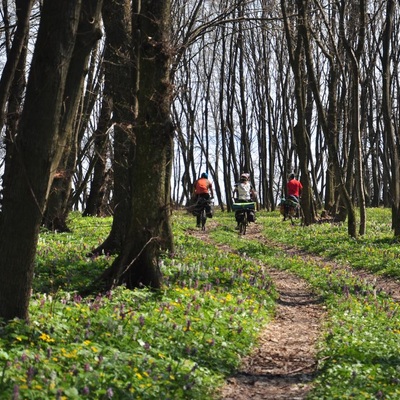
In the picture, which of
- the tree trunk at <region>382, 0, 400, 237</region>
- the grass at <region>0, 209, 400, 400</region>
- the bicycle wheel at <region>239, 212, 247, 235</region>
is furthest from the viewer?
the bicycle wheel at <region>239, 212, 247, 235</region>

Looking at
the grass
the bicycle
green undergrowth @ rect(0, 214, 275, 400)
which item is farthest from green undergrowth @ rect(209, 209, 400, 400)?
the bicycle

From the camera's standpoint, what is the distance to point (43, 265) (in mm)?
10414

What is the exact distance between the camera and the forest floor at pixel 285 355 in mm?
5934

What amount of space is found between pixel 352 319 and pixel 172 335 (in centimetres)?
296

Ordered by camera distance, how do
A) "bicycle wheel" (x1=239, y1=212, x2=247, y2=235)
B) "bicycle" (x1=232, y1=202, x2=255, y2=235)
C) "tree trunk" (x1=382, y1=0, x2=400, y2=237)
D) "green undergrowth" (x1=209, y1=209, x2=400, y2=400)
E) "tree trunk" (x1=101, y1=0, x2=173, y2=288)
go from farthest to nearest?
1. "bicycle wheel" (x1=239, y1=212, x2=247, y2=235)
2. "bicycle" (x1=232, y1=202, x2=255, y2=235)
3. "tree trunk" (x1=382, y1=0, x2=400, y2=237)
4. "tree trunk" (x1=101, y1=0, x2=173, y2=288)
5. "green undergrowth" (x1=209, y1=209, x2=400, y2=400)

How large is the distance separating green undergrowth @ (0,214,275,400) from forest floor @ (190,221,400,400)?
18 cm

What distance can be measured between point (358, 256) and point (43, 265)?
8891 millimetres

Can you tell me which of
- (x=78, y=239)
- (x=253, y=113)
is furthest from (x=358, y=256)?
(x=253, y=113)

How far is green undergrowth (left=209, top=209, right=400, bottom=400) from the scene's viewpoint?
18.3ft

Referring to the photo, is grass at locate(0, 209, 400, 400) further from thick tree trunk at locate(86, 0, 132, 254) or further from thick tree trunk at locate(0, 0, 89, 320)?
thick tree trunk at locate(86, 0, 132, 254)

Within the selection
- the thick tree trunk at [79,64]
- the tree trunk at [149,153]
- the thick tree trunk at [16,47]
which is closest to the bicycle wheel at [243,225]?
the thick tree trunk at [16,47]

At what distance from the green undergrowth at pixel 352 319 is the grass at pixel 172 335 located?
0.02 meters

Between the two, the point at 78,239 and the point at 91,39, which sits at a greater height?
the point at 91,39

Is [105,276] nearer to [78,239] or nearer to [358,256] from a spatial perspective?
[78,239]
